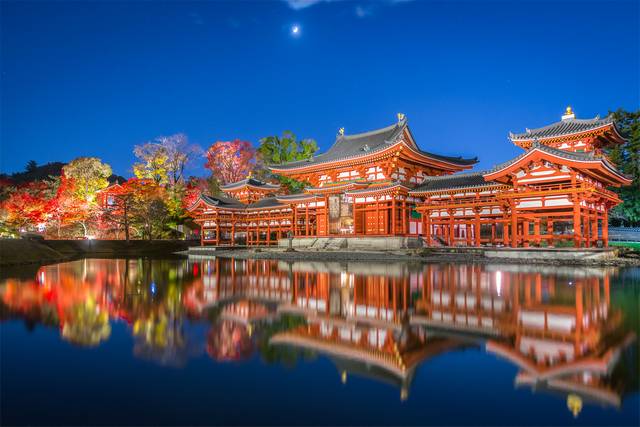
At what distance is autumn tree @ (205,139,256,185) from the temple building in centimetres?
1127

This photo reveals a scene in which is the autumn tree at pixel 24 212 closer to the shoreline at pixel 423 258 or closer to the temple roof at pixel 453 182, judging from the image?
the shoreline at pixel 423 258

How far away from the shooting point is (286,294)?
1073 centimetres

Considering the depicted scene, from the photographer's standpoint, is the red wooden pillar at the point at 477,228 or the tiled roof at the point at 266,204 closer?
the red wooden pillar at the point at 477,228

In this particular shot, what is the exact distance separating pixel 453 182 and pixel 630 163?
67.9 feet

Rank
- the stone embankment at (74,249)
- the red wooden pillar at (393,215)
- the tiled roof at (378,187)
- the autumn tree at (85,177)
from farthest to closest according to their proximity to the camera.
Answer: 1. the autumn tree at (85,177)
2. the red wooden pillar at (393,215)
3. the tiled roof at (378,187)
4. the stone embankment at (74,249)

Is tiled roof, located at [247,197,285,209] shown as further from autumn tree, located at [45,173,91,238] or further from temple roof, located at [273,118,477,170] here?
autumn tree, located at [45,173,91,238]

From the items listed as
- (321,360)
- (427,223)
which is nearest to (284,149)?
(427,223)

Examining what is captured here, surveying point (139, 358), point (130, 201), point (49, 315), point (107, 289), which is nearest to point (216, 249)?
point (130, 201)

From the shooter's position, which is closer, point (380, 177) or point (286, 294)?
point (286, 294)

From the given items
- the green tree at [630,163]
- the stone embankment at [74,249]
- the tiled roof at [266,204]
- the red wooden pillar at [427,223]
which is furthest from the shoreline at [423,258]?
the green tree at [630,163]

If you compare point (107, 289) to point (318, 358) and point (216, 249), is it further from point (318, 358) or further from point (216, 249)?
point (216, 249)

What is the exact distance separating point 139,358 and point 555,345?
5681 mm

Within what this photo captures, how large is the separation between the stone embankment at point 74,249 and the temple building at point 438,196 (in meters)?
4.77

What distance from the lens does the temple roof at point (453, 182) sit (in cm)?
2809
